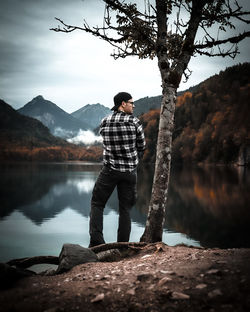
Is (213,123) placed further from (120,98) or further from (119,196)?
(119,196)

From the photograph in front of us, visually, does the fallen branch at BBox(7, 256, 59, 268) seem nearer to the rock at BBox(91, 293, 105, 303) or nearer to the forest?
the rock at BBox(91, 293, 105, 303)

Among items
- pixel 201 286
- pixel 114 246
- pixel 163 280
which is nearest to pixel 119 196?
pixel 114 246

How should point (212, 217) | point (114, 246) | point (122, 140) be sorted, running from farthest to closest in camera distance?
point (212, 217) < point (114, 246) < point (122, 140)

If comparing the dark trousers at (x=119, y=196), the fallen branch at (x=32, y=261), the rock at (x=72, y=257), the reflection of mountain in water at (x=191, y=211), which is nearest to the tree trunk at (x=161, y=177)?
the dark trousers at (x=119, y=196)

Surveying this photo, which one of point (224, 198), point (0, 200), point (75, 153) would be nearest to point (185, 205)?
point (224, 198)

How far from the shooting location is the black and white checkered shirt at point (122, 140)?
4.83 m

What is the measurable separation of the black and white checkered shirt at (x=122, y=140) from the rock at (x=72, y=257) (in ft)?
4.85

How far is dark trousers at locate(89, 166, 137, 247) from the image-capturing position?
486 cm

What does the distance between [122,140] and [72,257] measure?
6.84ft

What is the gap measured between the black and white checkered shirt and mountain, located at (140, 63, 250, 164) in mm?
68217

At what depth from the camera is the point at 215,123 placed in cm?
8994

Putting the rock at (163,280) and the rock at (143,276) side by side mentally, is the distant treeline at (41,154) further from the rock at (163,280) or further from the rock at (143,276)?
the rock at (163,280)

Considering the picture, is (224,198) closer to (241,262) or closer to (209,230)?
(209,230)

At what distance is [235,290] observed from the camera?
2.59m
